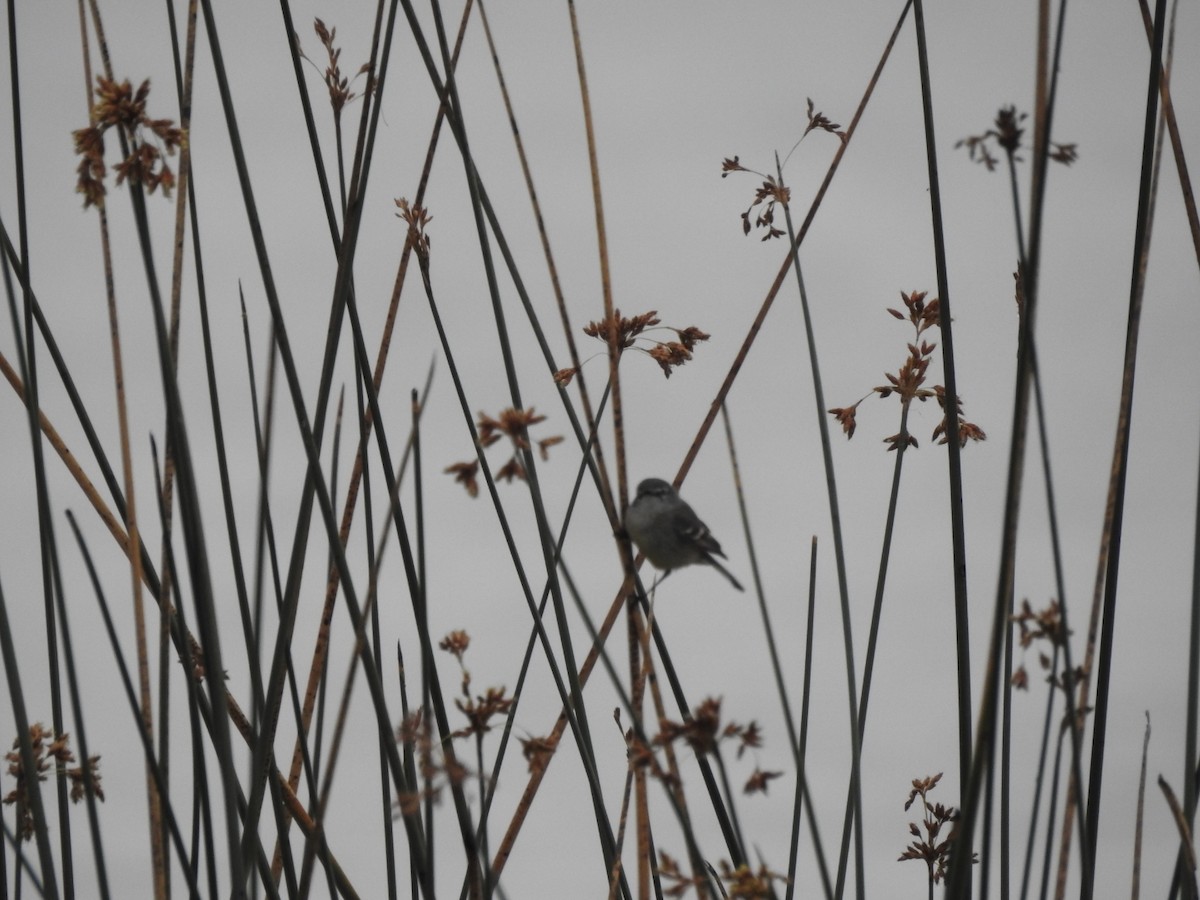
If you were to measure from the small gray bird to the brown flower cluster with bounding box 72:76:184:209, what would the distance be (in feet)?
4.97

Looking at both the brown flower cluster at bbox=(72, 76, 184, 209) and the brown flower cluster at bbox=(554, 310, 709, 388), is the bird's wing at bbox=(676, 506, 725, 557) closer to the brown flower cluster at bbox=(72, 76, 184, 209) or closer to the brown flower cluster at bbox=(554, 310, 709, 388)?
the brown flower cluster at bbox=(554, 310, 709, 388)

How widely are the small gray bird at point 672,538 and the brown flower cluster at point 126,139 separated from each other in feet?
4.97

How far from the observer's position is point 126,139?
6.58 ft

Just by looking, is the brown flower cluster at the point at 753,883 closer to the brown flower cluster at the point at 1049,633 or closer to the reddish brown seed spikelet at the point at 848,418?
the brown flower cluster at the point at 1049,633

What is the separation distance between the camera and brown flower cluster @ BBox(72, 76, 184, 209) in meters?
1.97

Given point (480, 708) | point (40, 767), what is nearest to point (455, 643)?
point (480, 708)

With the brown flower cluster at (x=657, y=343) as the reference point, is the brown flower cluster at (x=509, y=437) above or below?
below

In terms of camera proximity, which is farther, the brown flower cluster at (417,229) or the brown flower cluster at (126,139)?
the brown flower cluster at (417,229)

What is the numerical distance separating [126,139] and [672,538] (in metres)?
1.77

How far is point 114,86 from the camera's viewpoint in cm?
197

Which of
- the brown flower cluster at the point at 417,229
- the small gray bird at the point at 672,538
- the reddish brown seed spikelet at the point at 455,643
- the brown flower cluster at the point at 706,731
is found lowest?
the brown flower cluster at the point at 706,731

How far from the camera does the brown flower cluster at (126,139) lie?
197cm

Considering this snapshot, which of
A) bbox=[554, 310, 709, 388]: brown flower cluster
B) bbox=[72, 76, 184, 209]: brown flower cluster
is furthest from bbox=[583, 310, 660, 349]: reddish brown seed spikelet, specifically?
bbox=[72, 76, 184, 209]: brown flower cluster

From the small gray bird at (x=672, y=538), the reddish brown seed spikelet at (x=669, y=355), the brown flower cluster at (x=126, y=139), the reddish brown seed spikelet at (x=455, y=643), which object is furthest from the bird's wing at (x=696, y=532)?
the brown flower cluster at (x=126, y=139)
